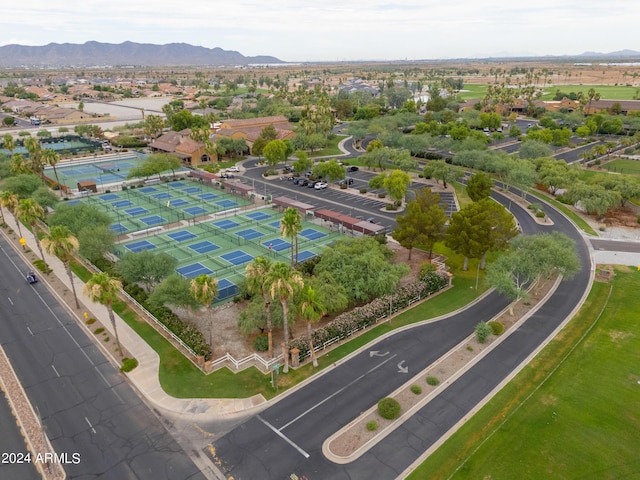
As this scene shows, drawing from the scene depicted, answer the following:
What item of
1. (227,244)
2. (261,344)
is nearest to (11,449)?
(261,344)

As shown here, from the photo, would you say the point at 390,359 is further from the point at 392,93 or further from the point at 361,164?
the point at 392,93

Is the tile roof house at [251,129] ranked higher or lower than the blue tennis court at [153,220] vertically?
higher

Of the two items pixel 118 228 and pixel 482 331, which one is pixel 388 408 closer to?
pixel 482 331

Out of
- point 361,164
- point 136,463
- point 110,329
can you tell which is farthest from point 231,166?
point 136,463

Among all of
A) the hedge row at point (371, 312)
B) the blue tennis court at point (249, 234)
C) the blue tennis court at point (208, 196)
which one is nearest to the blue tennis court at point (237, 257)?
the blue tennis court at point (249, 234)

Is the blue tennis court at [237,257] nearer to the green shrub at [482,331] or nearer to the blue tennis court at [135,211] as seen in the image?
the blue tennis court at [135,211]
